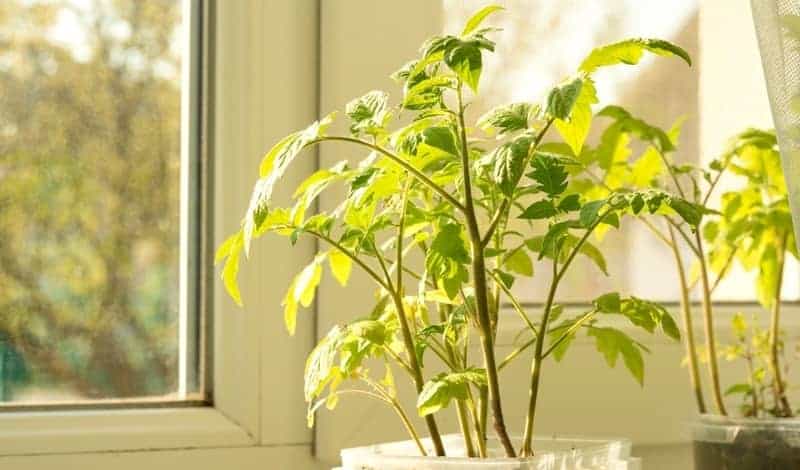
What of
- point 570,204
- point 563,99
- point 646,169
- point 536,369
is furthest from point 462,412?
point 646,169

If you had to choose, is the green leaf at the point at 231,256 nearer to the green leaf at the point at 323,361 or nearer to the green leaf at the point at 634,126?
the green leaf at the point at 323,361

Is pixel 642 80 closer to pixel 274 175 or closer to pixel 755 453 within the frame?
pixel 755 453

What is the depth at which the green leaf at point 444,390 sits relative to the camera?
0.83m

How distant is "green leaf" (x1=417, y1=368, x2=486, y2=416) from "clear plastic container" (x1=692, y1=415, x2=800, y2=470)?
0.37m

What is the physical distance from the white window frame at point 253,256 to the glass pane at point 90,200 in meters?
0.03

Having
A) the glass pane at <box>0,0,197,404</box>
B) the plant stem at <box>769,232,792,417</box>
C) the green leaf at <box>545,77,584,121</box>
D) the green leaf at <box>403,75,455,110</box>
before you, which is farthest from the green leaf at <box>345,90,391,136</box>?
the plant stem at <box>769,232,792,417</box>

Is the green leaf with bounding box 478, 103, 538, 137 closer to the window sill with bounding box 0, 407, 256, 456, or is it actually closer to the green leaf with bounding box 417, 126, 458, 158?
the green leaf with bounding box 417, 126, 458, 158

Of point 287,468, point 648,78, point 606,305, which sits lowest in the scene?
point 287,468

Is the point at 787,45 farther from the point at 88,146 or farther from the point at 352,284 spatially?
the point at 88,146

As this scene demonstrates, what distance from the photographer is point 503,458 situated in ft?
2.87

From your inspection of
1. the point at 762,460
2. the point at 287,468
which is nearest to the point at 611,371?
the point at 762,460

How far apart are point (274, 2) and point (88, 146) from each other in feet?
0.70

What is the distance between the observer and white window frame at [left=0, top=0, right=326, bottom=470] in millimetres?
1191

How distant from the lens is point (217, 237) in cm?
120
